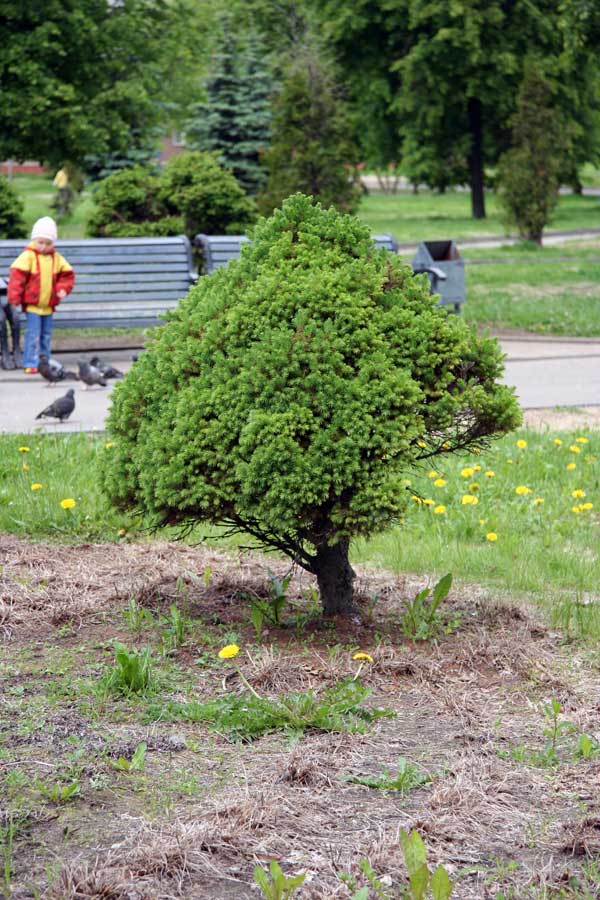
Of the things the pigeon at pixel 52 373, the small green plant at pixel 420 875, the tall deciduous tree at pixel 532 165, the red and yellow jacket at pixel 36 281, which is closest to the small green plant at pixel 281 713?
the small green plant at pixel 420 875

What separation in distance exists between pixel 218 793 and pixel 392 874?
56 cm

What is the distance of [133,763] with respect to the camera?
3.27 metres

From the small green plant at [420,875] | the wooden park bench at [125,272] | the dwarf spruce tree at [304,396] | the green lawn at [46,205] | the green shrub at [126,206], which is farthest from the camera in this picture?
the green lawn at [46,205]

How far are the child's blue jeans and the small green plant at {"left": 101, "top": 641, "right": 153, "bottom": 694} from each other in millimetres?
7670

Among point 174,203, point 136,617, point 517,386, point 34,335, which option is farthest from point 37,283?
point 136,617

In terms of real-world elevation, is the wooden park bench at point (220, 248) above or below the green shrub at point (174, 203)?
below

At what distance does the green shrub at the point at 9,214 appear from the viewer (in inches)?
573

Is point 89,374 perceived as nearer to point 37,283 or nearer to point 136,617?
point 37,283

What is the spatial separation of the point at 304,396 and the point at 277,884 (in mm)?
1798

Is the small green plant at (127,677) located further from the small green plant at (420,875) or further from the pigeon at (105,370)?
the pigeon at (105,370)

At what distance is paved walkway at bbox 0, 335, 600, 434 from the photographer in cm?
891

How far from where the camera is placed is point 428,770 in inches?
131

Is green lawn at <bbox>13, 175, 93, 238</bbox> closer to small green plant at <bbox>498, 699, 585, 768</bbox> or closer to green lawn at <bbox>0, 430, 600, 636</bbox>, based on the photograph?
green lawn at <bbox>0, 430, 600, 636</bbox>

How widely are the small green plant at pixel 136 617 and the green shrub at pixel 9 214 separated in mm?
10905
